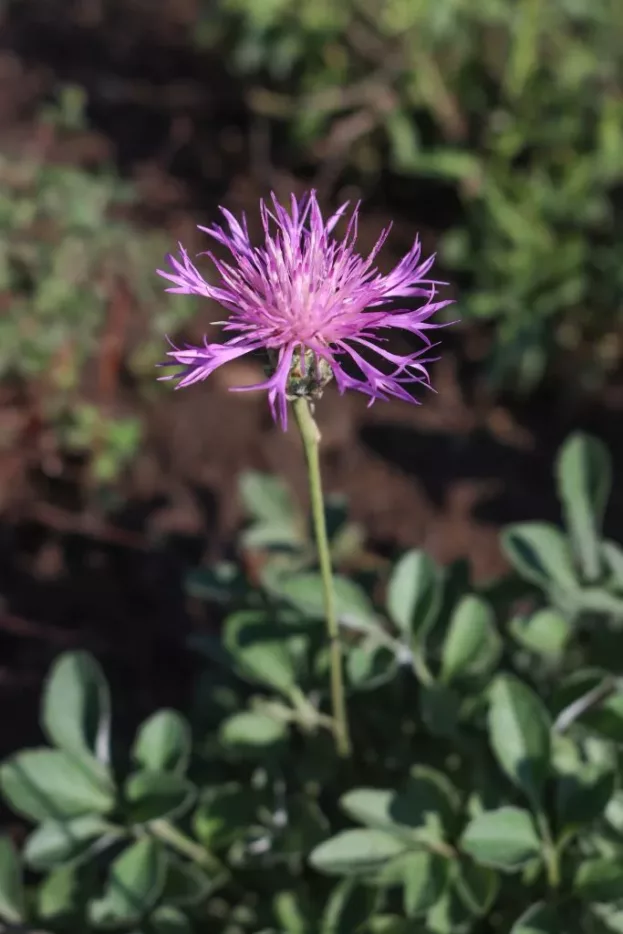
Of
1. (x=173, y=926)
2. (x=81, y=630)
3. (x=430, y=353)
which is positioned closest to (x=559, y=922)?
(x=173, y=926)

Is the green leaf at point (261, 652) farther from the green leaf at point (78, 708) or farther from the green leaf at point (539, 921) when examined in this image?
the green leaf at point (539, 921)

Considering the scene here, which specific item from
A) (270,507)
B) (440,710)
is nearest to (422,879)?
(440,710)

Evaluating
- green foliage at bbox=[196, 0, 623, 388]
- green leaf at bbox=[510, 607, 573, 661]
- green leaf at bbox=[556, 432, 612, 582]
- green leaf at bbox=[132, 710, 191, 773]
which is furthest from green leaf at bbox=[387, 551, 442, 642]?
green foliage at bbox=[196, 0, 623, 388]

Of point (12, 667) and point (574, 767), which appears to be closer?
point (574, 767)

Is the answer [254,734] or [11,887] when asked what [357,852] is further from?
[11,887]

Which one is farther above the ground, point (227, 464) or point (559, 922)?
point (227, 464)

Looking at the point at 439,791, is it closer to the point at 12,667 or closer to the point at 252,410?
the point at 12,667

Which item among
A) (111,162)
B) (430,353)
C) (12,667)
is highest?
(111,162)
